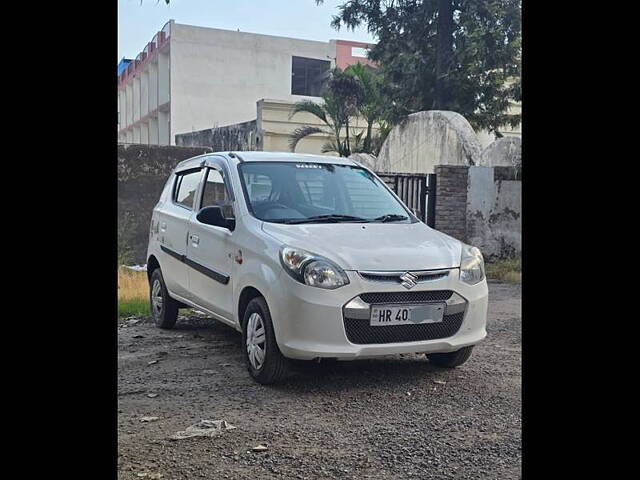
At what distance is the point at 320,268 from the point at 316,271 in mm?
32

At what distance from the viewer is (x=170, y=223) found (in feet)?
20.8

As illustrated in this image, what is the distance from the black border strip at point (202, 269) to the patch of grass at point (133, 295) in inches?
67.4

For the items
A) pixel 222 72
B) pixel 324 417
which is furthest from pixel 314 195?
pixel 222 72

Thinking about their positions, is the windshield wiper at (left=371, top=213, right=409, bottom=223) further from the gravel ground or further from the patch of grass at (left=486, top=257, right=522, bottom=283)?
the patch of grass at (left=486, top=257, right=522, bottom=283)

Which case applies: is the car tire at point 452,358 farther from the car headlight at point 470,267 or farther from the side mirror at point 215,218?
the side mirror at point 215,218

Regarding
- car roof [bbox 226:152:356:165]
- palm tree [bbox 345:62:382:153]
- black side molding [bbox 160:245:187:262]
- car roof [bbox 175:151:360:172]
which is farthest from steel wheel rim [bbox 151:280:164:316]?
palm tree [bbox 345:62:382:153]

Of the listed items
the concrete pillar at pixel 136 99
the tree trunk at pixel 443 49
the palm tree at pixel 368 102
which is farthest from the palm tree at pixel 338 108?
the concrete pillar at pixel 136 99

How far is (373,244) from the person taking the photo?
4.64 metres

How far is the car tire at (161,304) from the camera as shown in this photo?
6.64 meters

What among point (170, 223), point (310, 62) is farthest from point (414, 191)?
point (310, 62)
